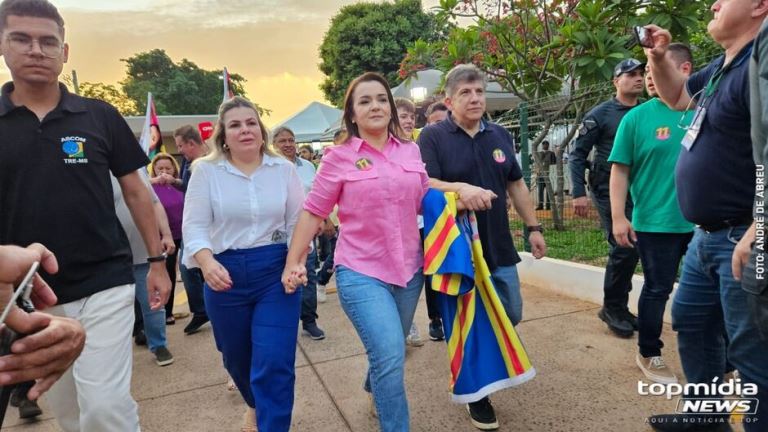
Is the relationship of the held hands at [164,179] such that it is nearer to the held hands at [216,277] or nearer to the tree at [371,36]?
the held hands at [216,277]

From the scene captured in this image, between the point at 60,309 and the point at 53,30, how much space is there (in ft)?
4.29

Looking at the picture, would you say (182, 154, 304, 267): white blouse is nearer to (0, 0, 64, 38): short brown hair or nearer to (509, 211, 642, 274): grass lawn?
(0, 0, 64, 38): short brown hair

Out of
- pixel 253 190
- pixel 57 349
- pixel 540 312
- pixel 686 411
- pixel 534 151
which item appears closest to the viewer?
pixel 57 349

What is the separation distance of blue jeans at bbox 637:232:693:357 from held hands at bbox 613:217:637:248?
7 centimetres

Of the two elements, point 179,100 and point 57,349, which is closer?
point 57,349

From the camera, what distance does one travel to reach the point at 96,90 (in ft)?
144

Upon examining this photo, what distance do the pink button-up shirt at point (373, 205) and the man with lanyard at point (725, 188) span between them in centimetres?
137

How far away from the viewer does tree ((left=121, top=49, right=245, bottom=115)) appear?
48.7 m

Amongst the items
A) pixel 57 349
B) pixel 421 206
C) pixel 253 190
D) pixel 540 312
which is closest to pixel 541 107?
pixel 540 312

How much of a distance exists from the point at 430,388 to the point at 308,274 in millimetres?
1856

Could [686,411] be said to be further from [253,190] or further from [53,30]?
[53,30]

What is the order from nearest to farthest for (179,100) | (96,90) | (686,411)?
(686,411), (96,90), (179,100)

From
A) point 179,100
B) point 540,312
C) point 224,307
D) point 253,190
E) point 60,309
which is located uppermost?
point 179,100

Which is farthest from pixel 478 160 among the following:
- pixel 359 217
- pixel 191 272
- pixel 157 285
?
pixel 191 272
